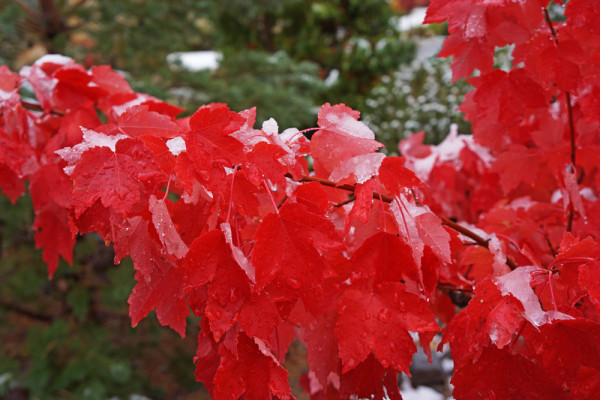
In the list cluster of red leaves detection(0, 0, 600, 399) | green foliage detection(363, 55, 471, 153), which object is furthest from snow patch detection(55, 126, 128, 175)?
green foliage detection(363, 55, 471, 153)

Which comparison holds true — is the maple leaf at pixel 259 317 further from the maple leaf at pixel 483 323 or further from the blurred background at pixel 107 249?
the blurred background at pixel 107 249

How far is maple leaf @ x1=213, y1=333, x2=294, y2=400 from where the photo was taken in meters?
0.38

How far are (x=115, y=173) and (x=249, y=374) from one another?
205mm

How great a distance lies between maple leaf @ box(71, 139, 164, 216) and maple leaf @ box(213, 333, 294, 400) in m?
0.15

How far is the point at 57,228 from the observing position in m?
0.71

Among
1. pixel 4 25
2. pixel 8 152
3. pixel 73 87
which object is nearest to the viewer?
pixel 8 152

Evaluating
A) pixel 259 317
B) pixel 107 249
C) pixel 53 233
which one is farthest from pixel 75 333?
pixel 259 317

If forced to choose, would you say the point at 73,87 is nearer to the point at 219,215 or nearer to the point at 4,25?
the point at 219,215

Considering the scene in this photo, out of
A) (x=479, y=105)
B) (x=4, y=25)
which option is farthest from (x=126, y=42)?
(x=479, y=105)

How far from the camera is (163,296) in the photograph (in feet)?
1.43

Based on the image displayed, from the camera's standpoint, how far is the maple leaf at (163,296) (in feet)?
1.39

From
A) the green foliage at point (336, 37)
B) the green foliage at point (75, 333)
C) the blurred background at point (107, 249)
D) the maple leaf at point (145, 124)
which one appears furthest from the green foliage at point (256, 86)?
the green foliage at point (336, 37)

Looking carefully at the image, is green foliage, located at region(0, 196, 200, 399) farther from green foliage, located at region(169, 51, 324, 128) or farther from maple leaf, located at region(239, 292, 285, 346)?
maple leaf, located at region(239, 292, 285, 346)

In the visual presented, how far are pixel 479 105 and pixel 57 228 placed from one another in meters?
0.66
